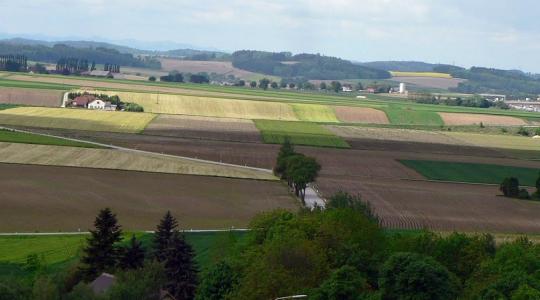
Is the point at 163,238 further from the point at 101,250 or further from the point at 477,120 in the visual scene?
the point at 477,120

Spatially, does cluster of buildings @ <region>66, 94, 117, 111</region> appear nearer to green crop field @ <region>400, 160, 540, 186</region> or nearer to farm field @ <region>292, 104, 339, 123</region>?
farm field @ <region>292, 104, 339, 123</region>

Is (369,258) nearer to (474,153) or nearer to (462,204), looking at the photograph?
(462,204)

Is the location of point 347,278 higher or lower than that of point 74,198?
higher

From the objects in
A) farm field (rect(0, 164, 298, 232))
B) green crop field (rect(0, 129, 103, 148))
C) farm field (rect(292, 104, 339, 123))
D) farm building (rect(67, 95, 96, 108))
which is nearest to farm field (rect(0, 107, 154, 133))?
farm building (rect(67, 95, 96, 108))

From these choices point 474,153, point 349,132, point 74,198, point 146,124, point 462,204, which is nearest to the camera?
point 74,198

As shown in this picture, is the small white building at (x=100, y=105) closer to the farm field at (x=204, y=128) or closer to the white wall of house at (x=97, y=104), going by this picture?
the white wall of house at (x=97, y=104)

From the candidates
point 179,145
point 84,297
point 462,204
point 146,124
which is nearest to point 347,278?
point 84,297

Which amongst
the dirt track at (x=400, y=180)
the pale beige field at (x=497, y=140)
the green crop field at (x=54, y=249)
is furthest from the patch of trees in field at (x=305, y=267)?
the pale beige field at (x=497, y=140)
